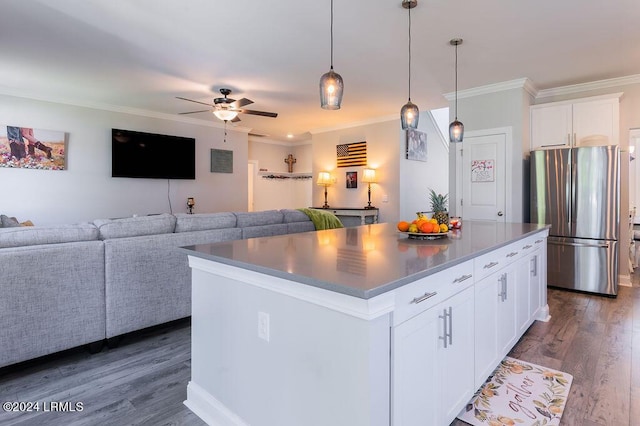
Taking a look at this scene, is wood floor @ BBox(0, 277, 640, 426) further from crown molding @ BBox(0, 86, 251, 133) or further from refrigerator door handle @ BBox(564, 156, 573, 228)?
crown molding @ BBox(0, 86, 251, 133)

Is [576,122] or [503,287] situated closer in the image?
[503,287]

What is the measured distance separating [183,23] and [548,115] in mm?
4581

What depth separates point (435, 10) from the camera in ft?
9.24

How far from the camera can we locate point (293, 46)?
351cm

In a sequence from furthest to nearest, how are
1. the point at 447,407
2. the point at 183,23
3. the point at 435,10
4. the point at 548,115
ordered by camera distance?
the point at 548,115 → the point at 183,23 → the point at 435,10 → the point at 447,407

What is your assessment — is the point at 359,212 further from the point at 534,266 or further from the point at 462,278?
the point at 462,278

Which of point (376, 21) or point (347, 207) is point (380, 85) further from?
point (347, 207)

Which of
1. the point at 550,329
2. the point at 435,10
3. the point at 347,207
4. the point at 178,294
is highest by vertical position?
the point at 435,10

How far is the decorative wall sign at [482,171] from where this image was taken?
480 cm

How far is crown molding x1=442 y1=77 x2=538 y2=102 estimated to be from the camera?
4473 mm

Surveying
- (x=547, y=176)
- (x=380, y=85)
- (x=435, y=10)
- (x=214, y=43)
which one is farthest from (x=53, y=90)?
(x=547, y=176)

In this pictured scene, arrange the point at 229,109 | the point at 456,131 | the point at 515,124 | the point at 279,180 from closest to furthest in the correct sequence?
1. the point at 456,131
2. the point at 515,124
3. the point at 229,109
4. the point at 279,180

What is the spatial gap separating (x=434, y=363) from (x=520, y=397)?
0.99m

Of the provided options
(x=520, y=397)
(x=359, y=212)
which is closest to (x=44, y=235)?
(x=520, y=397)
